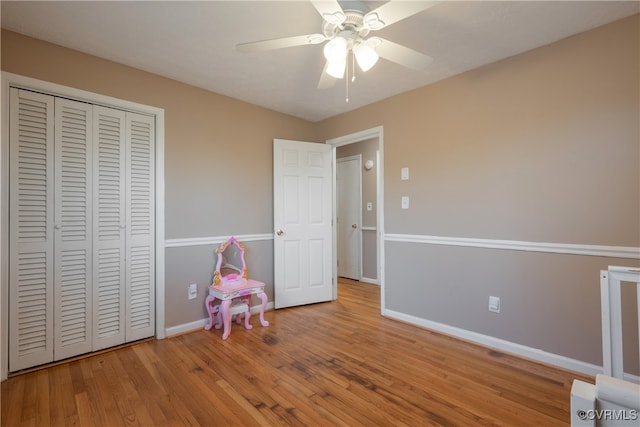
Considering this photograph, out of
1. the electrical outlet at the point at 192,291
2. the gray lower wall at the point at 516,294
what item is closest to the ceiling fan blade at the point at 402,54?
the gray lower wall at the point at 516,294

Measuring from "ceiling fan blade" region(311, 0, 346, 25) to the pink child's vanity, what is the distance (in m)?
2.20

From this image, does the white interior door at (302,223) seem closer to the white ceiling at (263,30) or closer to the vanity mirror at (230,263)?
the vanity mirror at (230,263)

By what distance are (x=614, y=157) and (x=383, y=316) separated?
228cm

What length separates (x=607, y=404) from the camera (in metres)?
0.75

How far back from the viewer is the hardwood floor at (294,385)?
1629 millimetres

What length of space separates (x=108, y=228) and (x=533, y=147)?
3.34 meters

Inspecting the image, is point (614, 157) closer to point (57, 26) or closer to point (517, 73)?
point (517, 73)

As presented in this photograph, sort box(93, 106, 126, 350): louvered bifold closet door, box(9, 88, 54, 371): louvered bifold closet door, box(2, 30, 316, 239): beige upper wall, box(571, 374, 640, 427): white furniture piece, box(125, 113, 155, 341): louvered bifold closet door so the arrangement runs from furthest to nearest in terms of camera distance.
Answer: box(125, 113, 155, 341): louvered bifold closet door, box(93, 106, 126, 350): louvered bifold closet door, box(2, 30, 316, 239): beige upper wall, box(9, 88, 54, 371): louvered bifold closet door, box(571, 374, 640, 427): white furniture piece

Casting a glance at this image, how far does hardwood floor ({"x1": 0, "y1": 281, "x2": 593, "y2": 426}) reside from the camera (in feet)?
5.34

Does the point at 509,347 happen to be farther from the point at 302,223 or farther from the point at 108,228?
the point at 108,228

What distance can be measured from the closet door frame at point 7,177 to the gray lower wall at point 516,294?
2.24 m

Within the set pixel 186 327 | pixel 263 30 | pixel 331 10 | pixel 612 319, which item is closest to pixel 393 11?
pixel 331 10

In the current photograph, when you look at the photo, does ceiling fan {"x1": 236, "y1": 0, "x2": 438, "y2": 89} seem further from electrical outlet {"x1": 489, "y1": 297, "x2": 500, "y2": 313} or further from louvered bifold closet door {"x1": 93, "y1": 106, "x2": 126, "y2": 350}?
electrical outlet {"x1": 489, "y1": 297, "x2": 500, "y2": 313}

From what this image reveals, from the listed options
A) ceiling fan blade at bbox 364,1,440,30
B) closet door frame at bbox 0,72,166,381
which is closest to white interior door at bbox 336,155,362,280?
closet door frame at bbox 0,72,166,381
